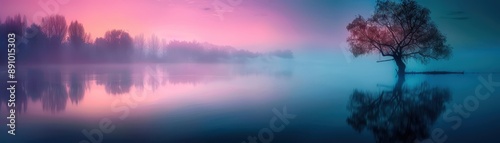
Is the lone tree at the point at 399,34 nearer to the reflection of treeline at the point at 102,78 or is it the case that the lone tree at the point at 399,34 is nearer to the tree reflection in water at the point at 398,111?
the tree reflection in water at the point at 398,111

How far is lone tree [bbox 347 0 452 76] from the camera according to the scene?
791 cm

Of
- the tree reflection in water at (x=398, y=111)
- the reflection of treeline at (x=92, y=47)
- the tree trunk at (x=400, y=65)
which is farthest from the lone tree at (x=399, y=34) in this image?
the reflection of treeline at (x=92, y=47)

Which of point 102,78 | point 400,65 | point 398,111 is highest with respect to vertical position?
point 400,65

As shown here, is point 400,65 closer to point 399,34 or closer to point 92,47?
point 399,34

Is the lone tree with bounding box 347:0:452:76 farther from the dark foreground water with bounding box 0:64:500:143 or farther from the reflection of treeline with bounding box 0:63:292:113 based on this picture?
the reflection of treeline with bounding box 0:63:292:113

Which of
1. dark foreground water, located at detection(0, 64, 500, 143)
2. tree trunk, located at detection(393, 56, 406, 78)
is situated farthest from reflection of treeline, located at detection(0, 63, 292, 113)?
tree trunk, located at detection(393, 56, 406, 78)

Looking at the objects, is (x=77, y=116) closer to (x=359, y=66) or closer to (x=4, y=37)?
(x=4, y=37)

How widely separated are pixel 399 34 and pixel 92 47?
6387 mm

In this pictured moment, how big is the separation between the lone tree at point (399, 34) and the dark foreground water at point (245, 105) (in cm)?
56

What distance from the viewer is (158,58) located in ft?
25.1

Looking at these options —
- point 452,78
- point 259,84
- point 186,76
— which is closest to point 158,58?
point 186,76

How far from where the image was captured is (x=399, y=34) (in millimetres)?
8242

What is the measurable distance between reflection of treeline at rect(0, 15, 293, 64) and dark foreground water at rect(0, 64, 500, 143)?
0.26 metres

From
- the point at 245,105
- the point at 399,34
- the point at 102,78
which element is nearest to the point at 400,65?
the point at 399,34
